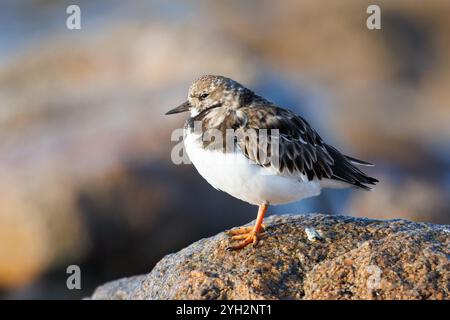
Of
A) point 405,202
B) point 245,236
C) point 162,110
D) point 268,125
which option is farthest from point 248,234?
point 405,202

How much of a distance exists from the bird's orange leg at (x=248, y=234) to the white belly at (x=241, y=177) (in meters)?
0.16

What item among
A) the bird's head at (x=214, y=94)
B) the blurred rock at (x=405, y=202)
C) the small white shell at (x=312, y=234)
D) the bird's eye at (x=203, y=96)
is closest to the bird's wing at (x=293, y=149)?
the bird's head at (x=214, y=94)

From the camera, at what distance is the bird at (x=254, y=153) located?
18.8 feet

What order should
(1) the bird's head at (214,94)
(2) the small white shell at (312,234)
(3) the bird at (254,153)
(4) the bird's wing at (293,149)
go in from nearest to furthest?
(2) the small white shell at (312,234) < (3) the bird at (254,153) < (4) the bird's wing at (293,149) < (1) the bird's head at (214,94)

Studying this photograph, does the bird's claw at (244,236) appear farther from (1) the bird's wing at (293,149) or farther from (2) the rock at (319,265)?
(1) the bird's wing at (293,149)

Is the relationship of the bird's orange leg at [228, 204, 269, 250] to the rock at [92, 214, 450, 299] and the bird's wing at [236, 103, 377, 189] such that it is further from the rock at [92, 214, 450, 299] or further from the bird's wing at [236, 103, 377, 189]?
the bird's wing at [236, 103, 377, 189]

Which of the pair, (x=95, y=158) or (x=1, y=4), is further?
(x=1, y=4)

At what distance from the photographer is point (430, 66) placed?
60.4ft

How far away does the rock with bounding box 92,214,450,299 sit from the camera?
4.86 meters

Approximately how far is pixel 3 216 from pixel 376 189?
19.6ft

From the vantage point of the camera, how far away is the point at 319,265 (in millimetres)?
5238

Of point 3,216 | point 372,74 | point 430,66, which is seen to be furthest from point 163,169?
point 430,66

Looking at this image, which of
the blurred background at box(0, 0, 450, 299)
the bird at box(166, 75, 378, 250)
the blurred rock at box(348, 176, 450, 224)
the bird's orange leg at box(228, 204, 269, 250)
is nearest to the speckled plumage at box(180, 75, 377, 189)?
the bird at box(166, 75, 378, 250)

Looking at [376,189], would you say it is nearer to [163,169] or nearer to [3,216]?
[163,169]
